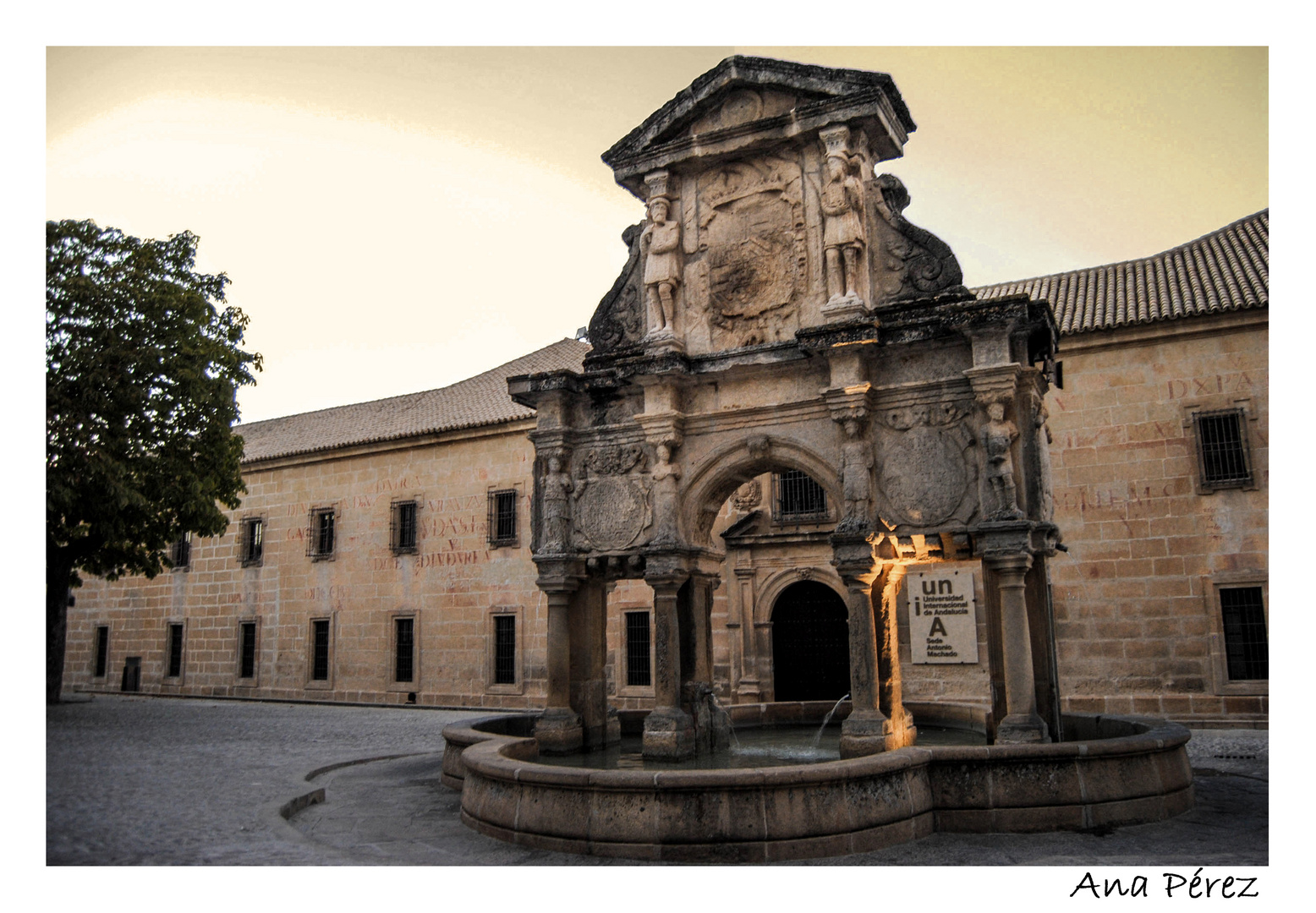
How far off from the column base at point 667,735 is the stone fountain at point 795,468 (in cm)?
3

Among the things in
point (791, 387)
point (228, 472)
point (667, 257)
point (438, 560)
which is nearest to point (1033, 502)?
point (791, 387)

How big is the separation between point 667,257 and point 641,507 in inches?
106

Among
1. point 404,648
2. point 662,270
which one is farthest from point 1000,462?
point 404,648

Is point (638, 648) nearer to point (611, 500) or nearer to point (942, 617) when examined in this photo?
point (942, 617)

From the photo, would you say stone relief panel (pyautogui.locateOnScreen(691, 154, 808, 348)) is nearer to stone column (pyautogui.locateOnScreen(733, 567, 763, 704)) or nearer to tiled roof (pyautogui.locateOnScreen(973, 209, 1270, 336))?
tiled roof (pyautogui.locateOnScreen(973, 209, 1270, 336))

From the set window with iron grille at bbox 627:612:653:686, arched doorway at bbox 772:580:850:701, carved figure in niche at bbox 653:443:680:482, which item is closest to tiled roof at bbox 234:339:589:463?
window with iron grille at bbox 627:612:653:686

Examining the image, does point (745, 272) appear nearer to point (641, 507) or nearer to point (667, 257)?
point (667, 257)

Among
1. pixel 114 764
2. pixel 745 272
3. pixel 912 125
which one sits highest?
pixel 912 125

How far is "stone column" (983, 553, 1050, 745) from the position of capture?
8.63 meters

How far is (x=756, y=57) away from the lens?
406 inches

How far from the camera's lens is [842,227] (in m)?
9.83

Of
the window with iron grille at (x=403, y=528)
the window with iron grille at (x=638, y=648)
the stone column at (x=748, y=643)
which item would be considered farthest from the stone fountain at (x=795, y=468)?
the window with iron grille at (x=403, y=528)

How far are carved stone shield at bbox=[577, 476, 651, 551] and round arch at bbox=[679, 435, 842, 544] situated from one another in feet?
1.55

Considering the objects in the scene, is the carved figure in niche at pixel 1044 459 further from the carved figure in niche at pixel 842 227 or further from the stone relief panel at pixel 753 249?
the stone relief panel at pixel 753 249
